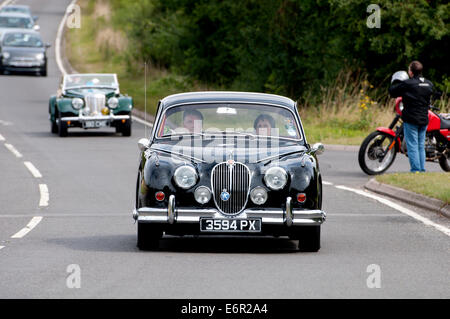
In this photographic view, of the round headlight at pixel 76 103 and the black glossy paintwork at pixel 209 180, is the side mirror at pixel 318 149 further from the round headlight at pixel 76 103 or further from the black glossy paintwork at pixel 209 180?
the round headlight at pixel 76 103

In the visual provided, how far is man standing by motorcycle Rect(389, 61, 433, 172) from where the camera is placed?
61.0ft

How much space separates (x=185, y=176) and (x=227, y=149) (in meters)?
0.62

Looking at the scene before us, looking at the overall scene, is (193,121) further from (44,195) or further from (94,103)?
(94,103)

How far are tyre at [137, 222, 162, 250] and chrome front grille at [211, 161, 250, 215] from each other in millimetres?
712

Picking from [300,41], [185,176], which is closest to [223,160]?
[185,176]

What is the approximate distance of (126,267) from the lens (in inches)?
412

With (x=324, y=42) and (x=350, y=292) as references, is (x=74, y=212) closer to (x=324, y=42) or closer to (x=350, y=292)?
(x=350, y=292)

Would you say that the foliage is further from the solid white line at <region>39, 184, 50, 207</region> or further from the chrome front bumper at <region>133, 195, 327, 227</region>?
the chrome front bumper at <region>133, 195, 327, 227</region>

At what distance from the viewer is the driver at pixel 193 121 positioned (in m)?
12.5

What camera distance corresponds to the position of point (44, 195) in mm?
17250

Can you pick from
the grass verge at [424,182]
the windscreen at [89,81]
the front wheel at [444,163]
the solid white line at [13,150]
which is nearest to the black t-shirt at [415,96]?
the grass verge at [424,182]

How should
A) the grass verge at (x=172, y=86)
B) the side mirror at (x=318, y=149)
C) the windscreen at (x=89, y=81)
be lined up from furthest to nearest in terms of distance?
1. the grass verge at (x=172, y=86)
2. the windscreen at (x=89, y=81)
3. the side mirror at (x=318, y=149)

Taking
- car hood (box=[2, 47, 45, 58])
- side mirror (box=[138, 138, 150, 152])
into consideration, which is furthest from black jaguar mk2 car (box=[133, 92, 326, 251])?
car hood (box=[2, 47, 45, 58])

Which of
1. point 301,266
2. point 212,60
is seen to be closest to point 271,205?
point 301,266
